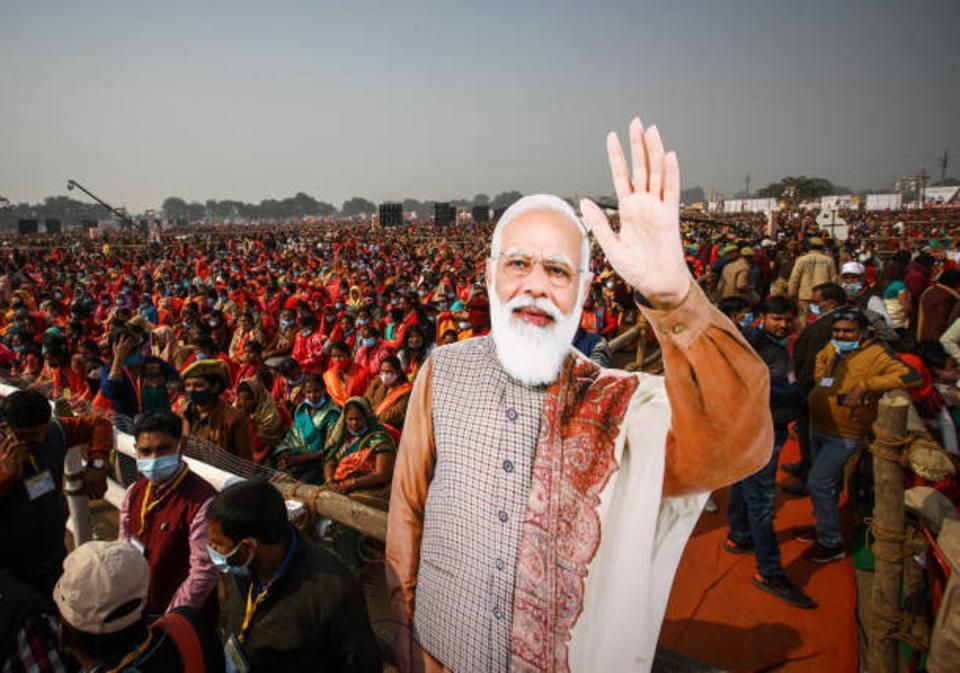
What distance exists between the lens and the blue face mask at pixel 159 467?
2562 mm

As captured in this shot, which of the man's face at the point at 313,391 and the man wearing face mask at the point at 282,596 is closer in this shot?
the man wearing face mask at the point at 282,596

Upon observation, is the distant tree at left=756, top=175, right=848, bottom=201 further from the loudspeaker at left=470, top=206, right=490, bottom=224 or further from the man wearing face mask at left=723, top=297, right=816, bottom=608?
the man wearing face mask at left=723, top=297, right=816, bottom=608

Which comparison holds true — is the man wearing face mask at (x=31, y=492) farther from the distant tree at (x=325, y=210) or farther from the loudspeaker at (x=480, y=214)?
the distant tree at (x=325, y=210)

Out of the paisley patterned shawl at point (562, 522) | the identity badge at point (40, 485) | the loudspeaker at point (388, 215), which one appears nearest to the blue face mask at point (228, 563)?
the paisley patterned shawl at point (562, 522)

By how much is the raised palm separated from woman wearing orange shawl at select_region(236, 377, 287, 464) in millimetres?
4427

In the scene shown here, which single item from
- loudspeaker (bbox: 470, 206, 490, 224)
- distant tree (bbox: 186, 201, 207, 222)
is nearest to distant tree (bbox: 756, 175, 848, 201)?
loudspeaker (bbox: 470, 206, 490, 224)

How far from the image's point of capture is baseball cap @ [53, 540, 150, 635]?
5.22ft

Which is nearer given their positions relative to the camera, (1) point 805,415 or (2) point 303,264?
(1) point 805,415

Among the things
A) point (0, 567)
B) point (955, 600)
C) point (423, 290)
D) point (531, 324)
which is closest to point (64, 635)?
point (0, 567)

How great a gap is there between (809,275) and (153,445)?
8.88 metres

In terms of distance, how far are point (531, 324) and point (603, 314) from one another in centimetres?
753

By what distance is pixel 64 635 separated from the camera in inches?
65.5

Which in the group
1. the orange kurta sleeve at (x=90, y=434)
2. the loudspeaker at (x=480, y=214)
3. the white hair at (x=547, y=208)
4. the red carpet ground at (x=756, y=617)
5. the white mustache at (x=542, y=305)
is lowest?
the red carpet ground at (x=756, y=617)

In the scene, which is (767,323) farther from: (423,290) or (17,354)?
(423,290)
